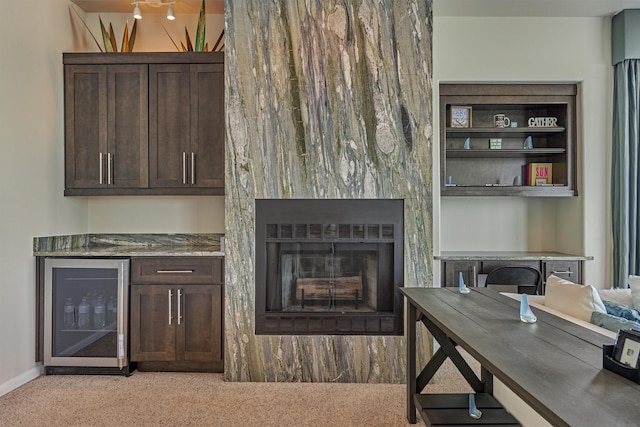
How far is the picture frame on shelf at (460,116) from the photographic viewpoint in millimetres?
4062

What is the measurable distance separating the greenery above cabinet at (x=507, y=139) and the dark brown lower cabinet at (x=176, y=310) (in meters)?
2.26

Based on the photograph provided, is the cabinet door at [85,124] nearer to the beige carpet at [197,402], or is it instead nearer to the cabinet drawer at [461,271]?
the beige carpet at [197,402]

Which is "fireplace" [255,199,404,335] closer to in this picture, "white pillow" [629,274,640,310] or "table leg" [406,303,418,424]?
"table leg" [406,303,418,424]

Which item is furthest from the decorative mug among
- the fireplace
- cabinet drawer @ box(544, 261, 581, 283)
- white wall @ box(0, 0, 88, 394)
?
white wall @ box(0, 0, 88, 394)

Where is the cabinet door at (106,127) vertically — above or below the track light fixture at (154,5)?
below

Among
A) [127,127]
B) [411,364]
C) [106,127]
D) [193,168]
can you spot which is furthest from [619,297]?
[106,127]

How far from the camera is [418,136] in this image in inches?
128

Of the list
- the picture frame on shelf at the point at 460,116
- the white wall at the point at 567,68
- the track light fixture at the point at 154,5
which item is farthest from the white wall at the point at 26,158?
the picture frame on shelf at the point at 460,116

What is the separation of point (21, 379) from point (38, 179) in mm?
1461

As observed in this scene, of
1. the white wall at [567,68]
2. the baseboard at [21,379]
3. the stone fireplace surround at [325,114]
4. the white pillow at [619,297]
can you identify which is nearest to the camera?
the white pillow at [619,297]

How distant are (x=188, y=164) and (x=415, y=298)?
2.21m

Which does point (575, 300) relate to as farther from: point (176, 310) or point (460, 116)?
point (176, 310)

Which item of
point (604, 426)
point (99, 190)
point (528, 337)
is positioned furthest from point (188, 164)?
point (604, 426)

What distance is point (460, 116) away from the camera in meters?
4.07
